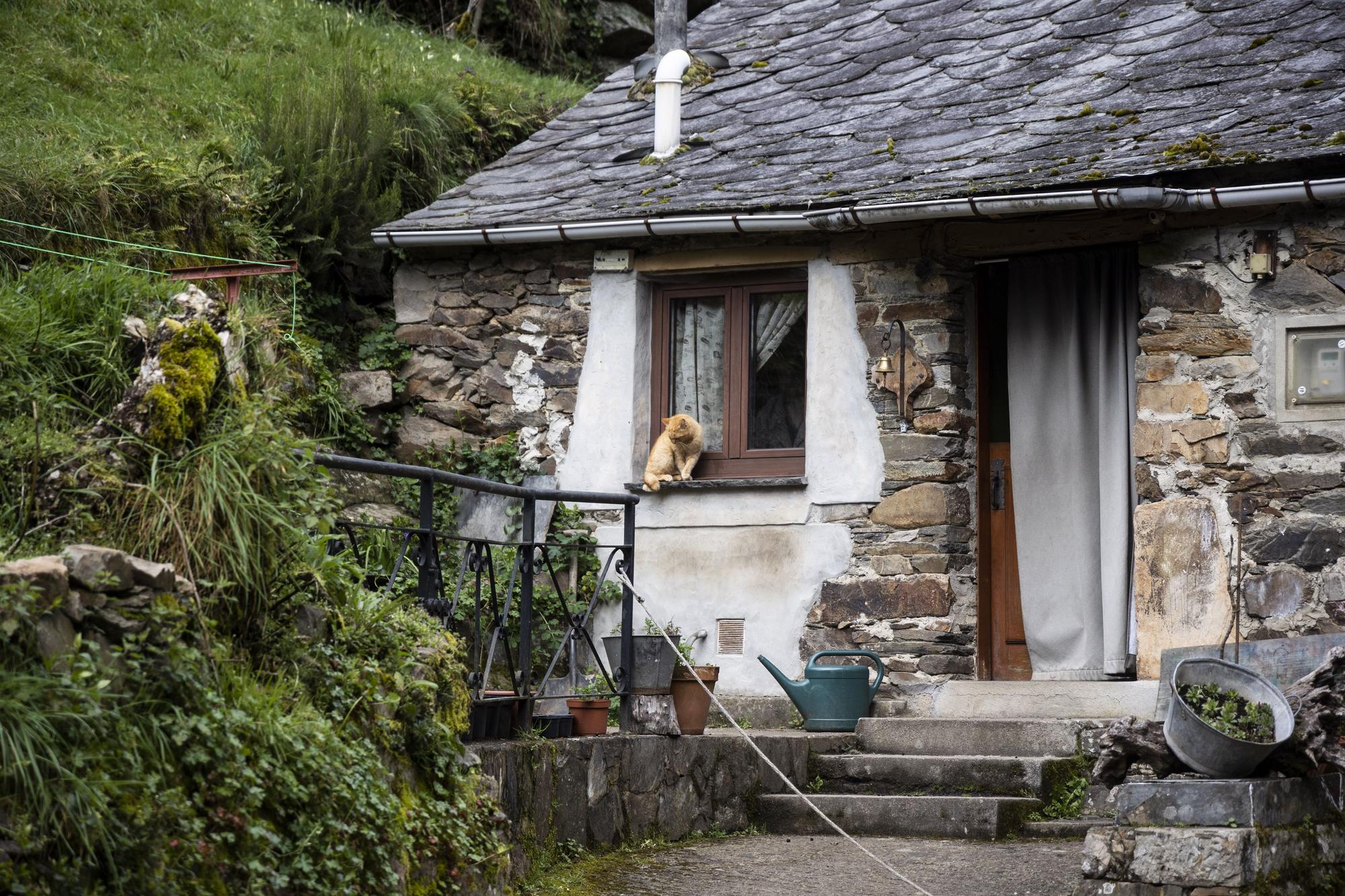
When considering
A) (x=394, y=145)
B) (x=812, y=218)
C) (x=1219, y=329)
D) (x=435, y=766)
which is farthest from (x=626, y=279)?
(x=435, y=766)

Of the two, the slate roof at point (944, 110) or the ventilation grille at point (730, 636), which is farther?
the ventilation grille at point (730, 636)

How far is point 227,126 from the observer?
32.4 ft

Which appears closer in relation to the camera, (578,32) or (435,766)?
(435,766)

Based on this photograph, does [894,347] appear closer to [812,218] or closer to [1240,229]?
[812,218]

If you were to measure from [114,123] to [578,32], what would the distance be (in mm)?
7684

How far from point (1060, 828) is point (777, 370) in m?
3.05

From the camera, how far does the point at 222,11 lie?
12.6 meters

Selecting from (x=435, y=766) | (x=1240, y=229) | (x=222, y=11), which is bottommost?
(x=435, y=766)

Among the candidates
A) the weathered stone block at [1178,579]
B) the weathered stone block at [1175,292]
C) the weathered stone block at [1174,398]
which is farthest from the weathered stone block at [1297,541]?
the weathered stone block at [1175,292]

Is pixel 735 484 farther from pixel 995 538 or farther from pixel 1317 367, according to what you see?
pixel 1317 367

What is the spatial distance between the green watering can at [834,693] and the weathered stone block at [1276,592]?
1761mm

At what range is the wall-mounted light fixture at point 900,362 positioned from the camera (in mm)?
8023

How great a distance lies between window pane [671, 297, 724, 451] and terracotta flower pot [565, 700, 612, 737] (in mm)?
2760

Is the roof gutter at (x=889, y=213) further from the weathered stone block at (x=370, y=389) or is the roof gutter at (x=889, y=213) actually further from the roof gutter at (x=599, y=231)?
the weathered stone block at (x=370, y=389)
